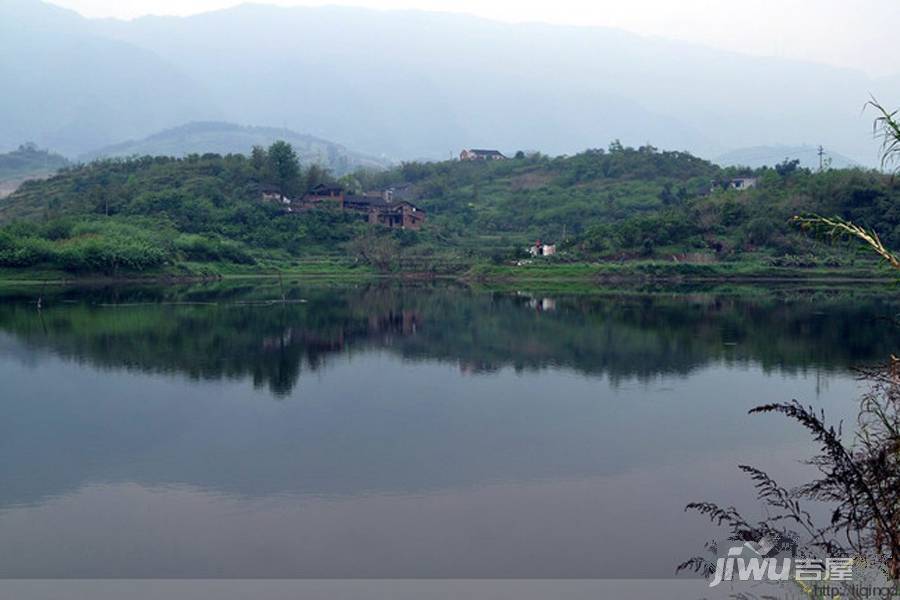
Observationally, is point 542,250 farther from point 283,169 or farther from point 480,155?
point 480,155

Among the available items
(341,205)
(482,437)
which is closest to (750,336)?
(482,437)

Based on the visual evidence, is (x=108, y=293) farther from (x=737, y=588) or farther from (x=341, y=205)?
(x=737, y=588)

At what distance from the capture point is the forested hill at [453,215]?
46625mm

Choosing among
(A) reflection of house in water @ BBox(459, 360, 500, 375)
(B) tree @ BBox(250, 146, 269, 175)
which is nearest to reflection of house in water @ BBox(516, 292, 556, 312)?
(A) reflection of house in water @ BBox(459, 360, 500, 375)

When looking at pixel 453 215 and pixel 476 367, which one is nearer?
pixel 476 367

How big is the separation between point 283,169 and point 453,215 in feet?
47.2

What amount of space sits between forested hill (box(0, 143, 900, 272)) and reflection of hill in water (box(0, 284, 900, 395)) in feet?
31.7

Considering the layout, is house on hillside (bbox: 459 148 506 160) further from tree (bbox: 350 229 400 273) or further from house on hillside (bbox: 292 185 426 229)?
tree (bbox: 350 229 400 273)

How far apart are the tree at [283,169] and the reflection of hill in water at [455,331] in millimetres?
26292

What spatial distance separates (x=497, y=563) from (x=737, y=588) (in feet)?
7.47

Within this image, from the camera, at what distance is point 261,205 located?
56875 millimetres

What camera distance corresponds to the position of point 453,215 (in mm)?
67750
